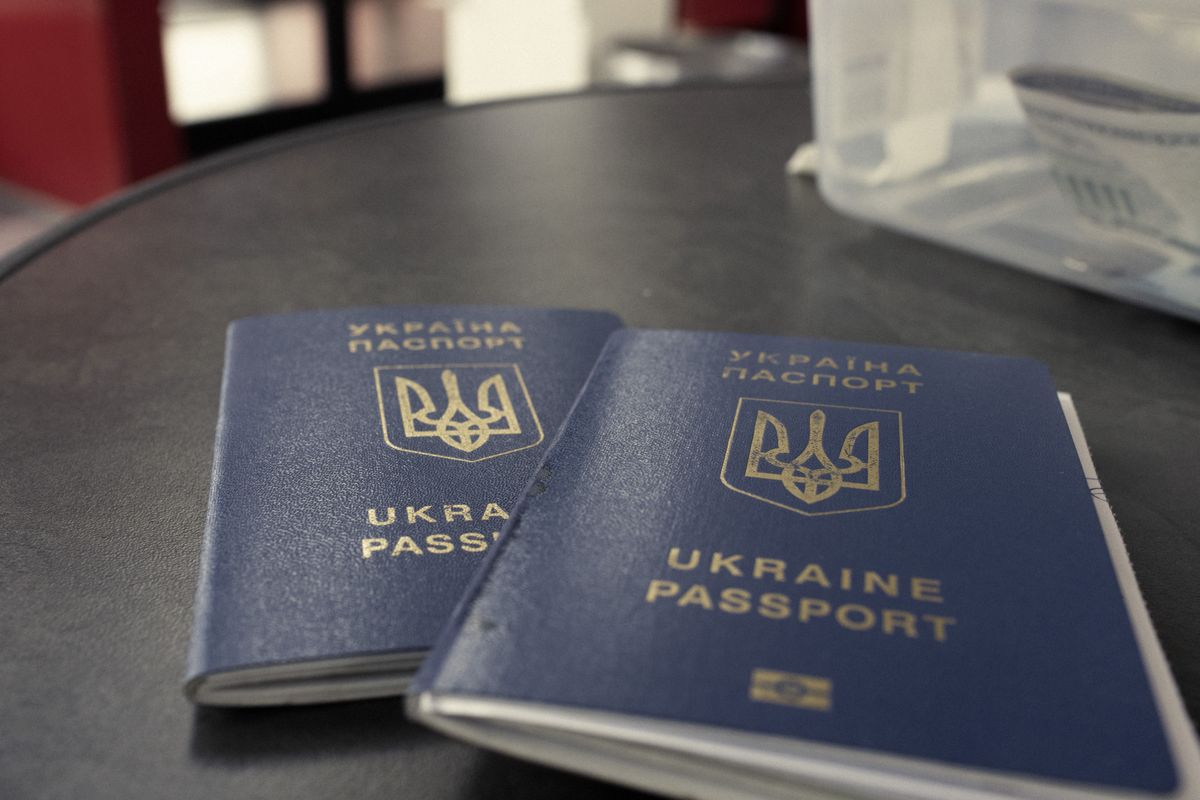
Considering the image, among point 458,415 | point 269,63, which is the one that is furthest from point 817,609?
point 269,63

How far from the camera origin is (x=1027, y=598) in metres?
0.36

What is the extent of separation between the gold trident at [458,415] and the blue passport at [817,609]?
0.04 meters

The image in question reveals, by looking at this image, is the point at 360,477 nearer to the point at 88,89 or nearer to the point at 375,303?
the point at 375,303

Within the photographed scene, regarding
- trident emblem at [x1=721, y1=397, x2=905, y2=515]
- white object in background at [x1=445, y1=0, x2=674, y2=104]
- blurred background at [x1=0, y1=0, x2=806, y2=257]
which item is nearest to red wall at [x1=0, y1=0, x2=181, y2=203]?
blurred background at [x1=0, y1=0, x2=806, y2=257]

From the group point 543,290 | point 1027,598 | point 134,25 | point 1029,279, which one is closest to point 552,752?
point 1027,598

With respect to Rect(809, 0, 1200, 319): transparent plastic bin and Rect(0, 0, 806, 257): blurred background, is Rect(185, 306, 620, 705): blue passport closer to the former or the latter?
Rect(809, 0, 1200, 319): transparent plastic bin

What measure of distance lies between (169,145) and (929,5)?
77.3 inches

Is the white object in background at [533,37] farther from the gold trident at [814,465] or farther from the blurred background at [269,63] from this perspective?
the gold trident at [814,465]

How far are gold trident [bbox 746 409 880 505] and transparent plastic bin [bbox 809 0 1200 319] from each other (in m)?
0.26

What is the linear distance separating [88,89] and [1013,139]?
79.5 inches

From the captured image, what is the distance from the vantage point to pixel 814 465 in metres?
0.43

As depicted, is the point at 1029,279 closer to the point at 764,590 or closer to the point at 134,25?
the point at 764,590

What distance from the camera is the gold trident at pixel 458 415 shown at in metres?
0.48

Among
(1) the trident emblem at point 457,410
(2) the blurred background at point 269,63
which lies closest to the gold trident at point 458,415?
(1) the trident emblem at point 457,410
